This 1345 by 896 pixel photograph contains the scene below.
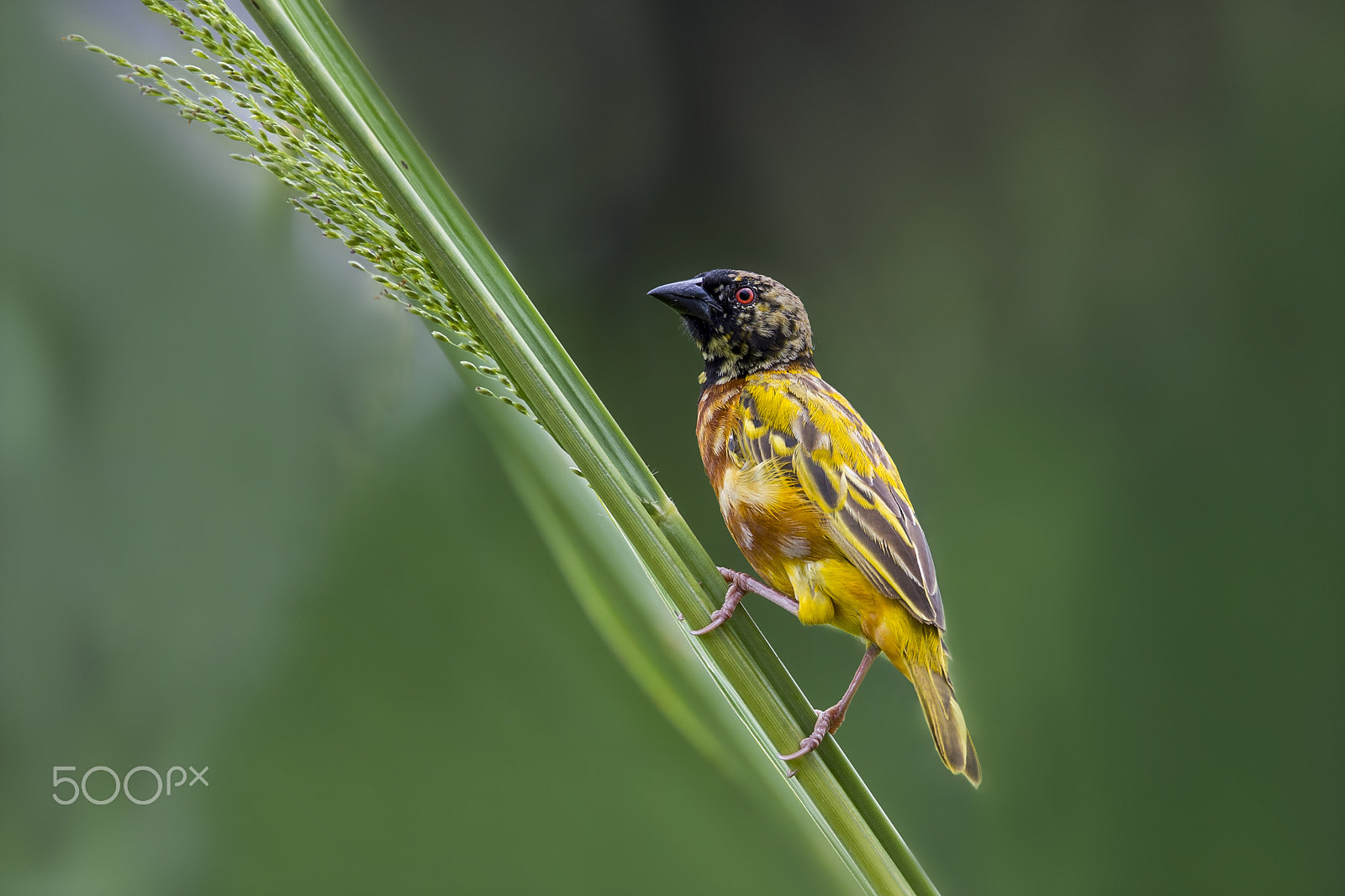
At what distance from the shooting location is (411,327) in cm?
89

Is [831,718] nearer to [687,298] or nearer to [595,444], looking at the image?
[595,444]

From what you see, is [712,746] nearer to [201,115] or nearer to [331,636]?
[331,636]

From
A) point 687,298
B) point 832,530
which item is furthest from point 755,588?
point 687,298

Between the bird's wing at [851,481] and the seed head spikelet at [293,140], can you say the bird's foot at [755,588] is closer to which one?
the bird's wing at [851,481]

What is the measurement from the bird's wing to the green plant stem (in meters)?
0.22

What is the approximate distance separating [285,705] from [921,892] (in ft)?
2.05

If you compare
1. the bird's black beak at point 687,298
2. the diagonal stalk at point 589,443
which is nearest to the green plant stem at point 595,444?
the diagonal stalk at point 589,443

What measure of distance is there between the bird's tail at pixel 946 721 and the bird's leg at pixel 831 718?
0.21 ft

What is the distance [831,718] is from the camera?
857 mm

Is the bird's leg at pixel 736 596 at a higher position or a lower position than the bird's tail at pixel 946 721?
higher

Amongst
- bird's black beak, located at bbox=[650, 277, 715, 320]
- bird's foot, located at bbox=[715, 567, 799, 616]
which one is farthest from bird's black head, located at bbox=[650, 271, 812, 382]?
bird's foot, located at bbox=[715, 567, 799, 616]

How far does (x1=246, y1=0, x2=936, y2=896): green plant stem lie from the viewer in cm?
57

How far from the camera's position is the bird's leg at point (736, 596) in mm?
646

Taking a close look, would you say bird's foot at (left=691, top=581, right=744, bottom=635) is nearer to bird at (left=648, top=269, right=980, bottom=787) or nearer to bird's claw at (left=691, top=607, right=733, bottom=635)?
bird's claw at (left=691, top=607, right=733, bottom=635)
